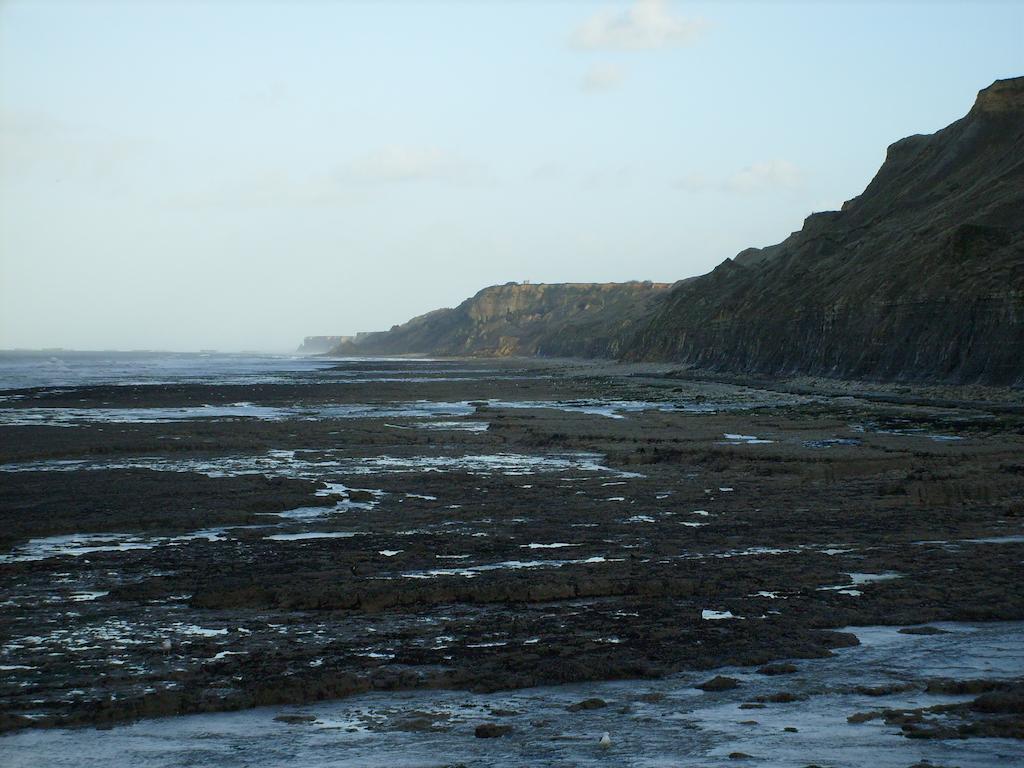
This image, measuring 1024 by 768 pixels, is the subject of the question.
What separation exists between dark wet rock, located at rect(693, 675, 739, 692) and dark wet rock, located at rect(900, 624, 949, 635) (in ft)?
7.97

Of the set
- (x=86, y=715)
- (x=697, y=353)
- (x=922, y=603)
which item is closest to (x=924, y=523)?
(x=922, y=603)

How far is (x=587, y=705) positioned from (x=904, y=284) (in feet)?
184

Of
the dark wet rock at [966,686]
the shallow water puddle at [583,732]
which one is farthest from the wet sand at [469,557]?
the dark wet rock at [966,686]

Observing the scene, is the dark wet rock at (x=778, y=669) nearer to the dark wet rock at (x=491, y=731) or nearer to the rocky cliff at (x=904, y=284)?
the dark wet rock at (x=491, y=731)

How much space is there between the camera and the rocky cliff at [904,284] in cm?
5088

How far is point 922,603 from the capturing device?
11.6m

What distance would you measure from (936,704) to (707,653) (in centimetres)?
216

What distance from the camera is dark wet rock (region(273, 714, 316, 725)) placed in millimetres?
8383

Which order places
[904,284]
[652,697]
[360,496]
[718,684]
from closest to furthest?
1. [652,697]
2. [718,684]
3. [360,496]
4. [904,284]

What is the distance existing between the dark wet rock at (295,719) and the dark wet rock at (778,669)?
3.86 meters

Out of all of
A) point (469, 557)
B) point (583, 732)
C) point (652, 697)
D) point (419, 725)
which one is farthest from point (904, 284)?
point (419, 725)

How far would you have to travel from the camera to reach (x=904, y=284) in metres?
60.1

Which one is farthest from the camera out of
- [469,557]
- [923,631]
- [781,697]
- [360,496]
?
[360,496]

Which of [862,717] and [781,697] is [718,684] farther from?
[862,717]
